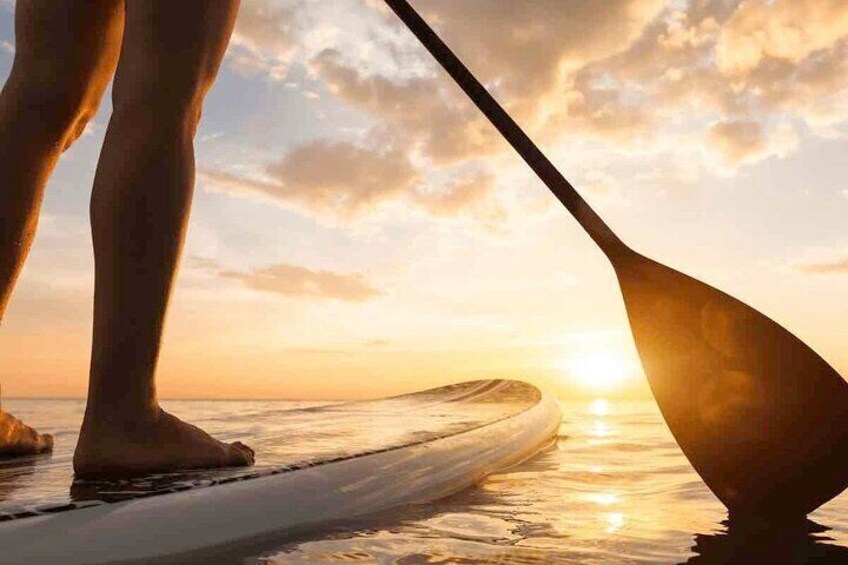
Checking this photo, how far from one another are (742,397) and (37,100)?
1.81 m

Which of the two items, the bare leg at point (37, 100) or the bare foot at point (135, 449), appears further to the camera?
the bare leg at point (37, 100)

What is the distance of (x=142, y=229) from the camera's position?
160cm

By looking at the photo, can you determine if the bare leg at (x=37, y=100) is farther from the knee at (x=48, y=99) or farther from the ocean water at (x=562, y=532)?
the ocean water at (x=562, y=532)

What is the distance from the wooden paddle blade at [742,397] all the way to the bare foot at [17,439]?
1.66 m

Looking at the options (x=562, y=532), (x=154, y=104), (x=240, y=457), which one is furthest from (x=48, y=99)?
(x=562, y=532)

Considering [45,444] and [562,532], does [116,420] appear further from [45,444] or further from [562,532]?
[562,532]

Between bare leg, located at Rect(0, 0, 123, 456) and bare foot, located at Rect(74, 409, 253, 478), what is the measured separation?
0.49 meters

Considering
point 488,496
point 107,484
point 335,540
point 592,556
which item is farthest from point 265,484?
point 488,496

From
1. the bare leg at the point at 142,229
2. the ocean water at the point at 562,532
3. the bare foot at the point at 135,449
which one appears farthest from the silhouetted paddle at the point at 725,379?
the bare foot at the point at 135,449

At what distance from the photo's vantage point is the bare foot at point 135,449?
5.22 feet

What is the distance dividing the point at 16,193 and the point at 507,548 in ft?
4.39

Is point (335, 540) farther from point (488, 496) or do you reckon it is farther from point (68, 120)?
point (68, 120)

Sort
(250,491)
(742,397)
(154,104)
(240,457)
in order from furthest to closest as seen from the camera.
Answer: (742,397) → (240,457) → (154,104) → (250,491)

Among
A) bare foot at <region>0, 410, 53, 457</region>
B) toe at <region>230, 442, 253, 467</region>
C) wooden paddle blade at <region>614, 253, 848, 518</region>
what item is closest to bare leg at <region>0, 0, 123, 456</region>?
bare foot at <region>0, 410, 53, 457</region>
